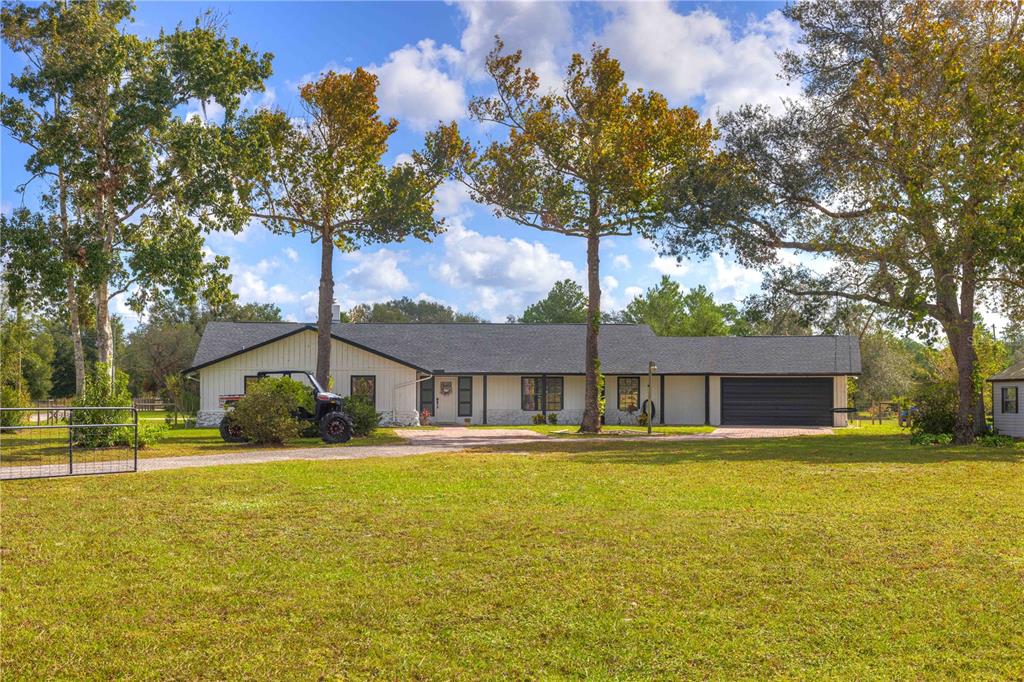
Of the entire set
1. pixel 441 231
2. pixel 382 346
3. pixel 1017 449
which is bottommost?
pixel 1017 449

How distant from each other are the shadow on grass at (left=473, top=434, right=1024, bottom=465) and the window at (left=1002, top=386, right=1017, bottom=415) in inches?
157

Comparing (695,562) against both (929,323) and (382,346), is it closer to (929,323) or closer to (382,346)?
(929,323)

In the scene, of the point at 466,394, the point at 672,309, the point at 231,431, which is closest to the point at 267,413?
the point at 231,431

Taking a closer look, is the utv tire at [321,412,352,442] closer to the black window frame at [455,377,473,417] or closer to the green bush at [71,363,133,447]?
the green bush at [71,363,133,447]

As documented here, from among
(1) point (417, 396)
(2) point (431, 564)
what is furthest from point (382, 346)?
(2) point (431, 564)

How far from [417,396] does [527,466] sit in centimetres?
1978

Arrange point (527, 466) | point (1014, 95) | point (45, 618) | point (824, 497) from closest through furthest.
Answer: point (45, 618) < point (824, 497) < point (527, 466) < point (1014, 95)

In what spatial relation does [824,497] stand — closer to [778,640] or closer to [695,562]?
[695,562]

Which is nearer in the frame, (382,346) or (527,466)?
(527,466)

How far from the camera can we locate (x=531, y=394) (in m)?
37.3

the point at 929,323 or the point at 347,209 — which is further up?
the point at 347,209

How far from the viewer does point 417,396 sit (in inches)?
1372

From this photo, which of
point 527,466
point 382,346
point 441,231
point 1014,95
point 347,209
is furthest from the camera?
point 382,346

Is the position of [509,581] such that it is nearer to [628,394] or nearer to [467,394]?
[467,394]
